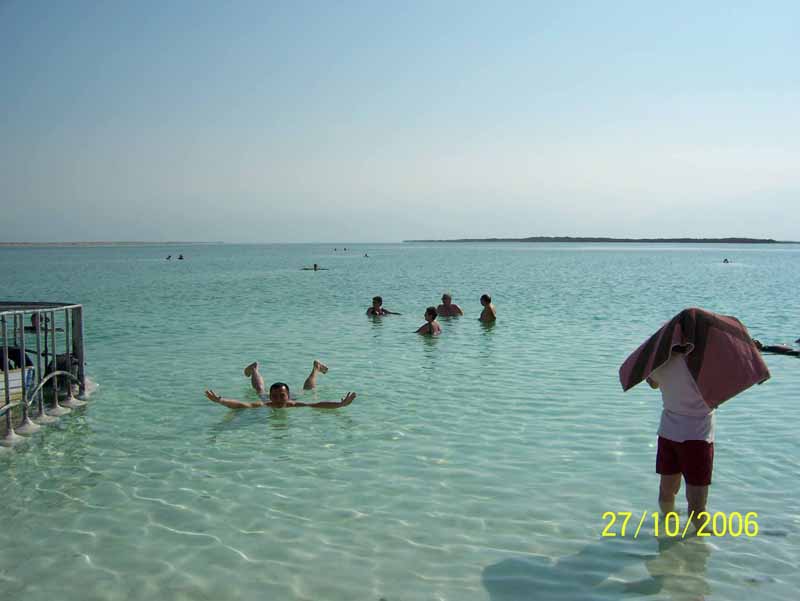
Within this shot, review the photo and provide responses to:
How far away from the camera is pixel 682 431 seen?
5070 millimetres

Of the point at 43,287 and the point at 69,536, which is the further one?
the point at 43,287

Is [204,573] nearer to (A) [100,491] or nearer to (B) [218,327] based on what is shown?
(A) [100,491]

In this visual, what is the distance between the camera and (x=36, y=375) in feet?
29.7

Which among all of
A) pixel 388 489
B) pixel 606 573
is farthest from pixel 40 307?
pixel 606 573

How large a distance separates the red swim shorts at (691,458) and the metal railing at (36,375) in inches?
264

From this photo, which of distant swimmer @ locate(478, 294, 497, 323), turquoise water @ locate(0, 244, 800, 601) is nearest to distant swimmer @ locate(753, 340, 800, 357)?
turquoise water @ locate(0, 244, 800, 601)

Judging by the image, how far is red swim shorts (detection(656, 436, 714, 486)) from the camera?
5.08m

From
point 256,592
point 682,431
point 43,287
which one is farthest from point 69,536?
point 43,287

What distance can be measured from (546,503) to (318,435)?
3307 millimetres

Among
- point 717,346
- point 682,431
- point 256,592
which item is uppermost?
point 717,346

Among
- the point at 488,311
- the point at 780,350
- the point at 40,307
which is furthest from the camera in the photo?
the point at 488,311

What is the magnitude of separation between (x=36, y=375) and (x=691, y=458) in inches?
317

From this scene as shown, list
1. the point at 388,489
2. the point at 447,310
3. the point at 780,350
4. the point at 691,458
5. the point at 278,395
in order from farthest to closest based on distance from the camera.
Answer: the point at 447,310 < the point at 780,350 < the point at 278,395 < the point at 388,489 < the point at 691,458

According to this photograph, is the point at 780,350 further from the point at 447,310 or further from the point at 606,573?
the point at 606,573
